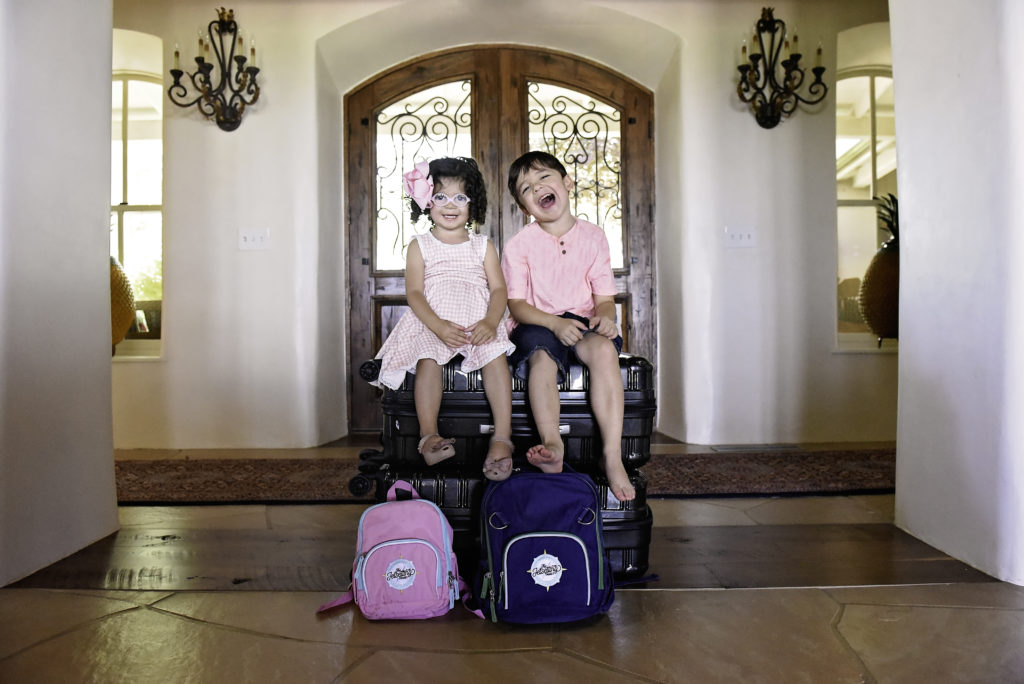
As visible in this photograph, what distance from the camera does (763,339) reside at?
400 centimetres

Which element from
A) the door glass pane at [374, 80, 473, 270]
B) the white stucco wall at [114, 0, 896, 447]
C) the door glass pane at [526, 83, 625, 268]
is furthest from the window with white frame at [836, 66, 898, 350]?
the door glass pane at [374, 80, 473, 270]

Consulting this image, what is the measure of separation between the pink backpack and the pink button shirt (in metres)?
0.68

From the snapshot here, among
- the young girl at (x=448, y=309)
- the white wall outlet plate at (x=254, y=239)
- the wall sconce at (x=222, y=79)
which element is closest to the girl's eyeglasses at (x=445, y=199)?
the young girl at (x=448, y=309)

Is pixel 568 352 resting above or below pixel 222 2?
below

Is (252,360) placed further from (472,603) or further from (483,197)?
(472,603)

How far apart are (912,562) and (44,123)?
252 cm

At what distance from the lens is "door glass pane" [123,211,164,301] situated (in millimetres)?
4621

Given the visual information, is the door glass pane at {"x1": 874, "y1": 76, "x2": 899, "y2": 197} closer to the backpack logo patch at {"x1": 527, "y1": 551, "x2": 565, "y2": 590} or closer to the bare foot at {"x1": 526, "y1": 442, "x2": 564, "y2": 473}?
the bare foot at {"x1": 526, "y1": 442, "x2": 564, "y2": 473}

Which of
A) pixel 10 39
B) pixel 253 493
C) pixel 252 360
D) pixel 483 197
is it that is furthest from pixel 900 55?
pixel 252 360

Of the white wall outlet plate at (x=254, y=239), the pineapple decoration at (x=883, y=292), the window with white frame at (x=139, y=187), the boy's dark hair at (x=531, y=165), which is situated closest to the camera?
the boy's dark hair at (x=531, y=165)

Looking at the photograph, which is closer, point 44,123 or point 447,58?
point 44,123

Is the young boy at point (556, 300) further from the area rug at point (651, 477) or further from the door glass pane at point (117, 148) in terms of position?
the door glass pane at point (117, 148)

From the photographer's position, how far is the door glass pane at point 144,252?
15.2 ft

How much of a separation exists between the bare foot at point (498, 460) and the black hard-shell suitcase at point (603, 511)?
0.21 feet
